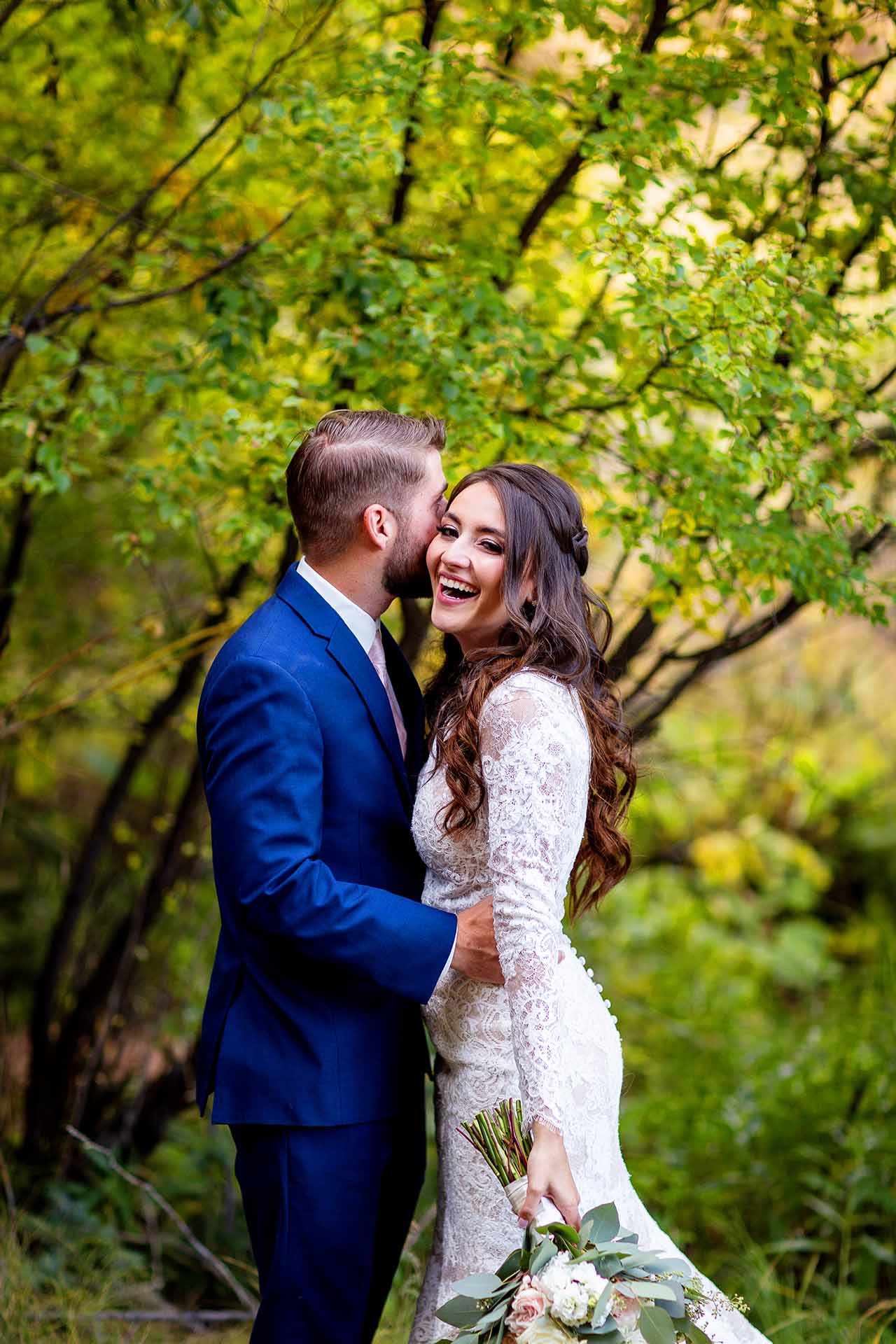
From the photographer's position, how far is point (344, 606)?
2303 mm

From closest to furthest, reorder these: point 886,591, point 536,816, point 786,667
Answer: point 536,816
point 886,591
point 786,667

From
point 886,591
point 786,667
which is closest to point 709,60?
point 886,591

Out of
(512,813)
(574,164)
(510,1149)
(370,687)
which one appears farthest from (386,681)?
(574,164)

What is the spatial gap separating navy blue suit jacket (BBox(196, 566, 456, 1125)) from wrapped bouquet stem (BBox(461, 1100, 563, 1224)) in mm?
244

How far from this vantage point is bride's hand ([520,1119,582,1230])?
186cm

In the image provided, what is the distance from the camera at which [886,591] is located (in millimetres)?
2977

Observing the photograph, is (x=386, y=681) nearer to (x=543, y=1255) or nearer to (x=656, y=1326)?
(x=543, y=1255)

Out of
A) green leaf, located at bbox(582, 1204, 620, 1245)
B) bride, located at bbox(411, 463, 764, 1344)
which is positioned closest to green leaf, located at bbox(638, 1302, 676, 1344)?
green leaf, located at bbox(582, 1204, 620, 1245)

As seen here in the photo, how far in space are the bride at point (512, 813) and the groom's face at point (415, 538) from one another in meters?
0.05

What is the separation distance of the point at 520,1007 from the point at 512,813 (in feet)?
1.07

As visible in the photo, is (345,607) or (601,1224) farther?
(345,607)

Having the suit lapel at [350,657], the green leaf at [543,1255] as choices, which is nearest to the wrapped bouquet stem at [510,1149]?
A: the green leaf at [543,1255]

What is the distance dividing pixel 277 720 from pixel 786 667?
554 cm

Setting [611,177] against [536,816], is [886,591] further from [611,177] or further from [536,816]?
[611,177]
